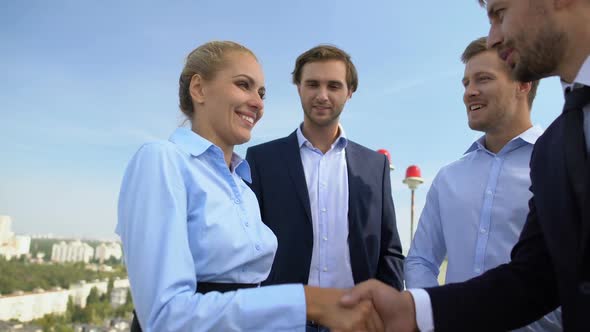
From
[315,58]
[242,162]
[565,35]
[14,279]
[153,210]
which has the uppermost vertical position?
[315,58]

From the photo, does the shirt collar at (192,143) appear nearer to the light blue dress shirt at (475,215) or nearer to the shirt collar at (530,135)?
the light blue dress shirt at (475,215)

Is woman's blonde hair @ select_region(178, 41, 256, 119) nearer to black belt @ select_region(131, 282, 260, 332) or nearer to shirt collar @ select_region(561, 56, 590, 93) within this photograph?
black belt @ select_region(131, 282, 260, 332)

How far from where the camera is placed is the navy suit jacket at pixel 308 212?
3.42 metres

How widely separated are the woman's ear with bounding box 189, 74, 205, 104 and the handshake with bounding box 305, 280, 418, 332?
128 cm

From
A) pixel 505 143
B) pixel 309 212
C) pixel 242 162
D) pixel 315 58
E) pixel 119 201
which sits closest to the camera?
pixel 119 201

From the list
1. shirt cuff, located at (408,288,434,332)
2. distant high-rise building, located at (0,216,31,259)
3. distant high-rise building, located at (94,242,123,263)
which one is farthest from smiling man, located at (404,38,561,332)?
distant high-rise building, located at (94,242,123,263)

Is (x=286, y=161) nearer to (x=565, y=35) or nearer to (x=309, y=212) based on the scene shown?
(x=309, y=212)

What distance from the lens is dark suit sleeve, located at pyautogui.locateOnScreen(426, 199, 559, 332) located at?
2.21 metres

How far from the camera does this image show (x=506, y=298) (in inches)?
88.4

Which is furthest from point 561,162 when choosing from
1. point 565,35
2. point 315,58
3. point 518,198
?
point 315,58

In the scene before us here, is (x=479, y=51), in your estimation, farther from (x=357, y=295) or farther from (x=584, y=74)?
(x=357, y=295)

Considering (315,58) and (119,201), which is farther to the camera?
(315,58)

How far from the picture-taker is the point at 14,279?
69688 mm

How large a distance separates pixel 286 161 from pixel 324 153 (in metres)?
0.41
